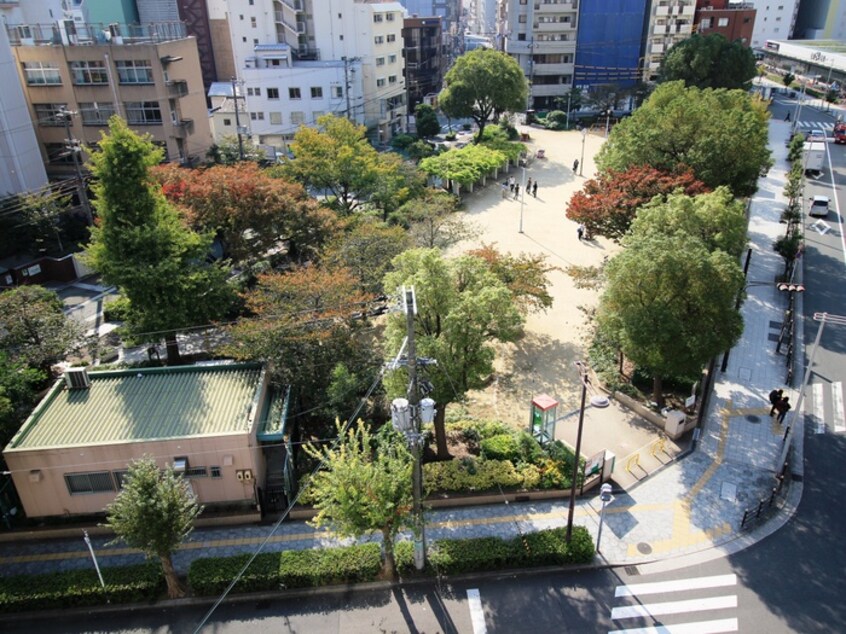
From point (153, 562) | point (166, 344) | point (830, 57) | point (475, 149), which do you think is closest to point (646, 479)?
point (153, 562)

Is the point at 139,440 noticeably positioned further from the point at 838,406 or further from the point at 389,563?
the point at 838,406

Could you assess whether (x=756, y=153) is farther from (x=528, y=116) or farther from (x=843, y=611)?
(x=528, y=116)

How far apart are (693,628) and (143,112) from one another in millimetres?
46073

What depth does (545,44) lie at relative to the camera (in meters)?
79.2

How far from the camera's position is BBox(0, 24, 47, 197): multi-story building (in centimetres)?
3838

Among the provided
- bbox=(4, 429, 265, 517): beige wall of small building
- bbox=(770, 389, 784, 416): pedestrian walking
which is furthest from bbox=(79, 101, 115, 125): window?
bbox=(770, 389, 784, 416): pedestrian walking

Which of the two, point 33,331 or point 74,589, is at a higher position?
point 33,331

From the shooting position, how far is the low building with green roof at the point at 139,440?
18.9 metres

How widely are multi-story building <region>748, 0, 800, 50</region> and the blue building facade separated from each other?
4193 centimetres

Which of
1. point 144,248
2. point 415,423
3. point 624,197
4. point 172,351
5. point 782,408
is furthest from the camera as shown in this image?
point 624,197

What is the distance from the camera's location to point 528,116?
250 feet

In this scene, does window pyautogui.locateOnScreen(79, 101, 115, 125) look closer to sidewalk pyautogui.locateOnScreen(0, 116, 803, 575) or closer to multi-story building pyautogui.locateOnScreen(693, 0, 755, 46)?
sidewalk pyautogui.locateOnScreen(0, 116, 803, 575)

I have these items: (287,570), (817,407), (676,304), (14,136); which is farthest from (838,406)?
(14,136)

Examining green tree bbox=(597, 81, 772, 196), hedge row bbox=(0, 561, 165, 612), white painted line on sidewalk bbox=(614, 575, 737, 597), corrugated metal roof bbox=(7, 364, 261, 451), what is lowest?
white painted line on sidewalk bbox=(614, 575, 737, 597)
